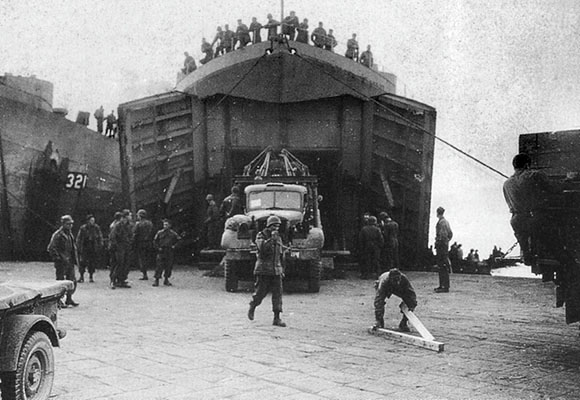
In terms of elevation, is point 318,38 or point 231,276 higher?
point 318,38

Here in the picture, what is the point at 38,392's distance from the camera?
4.05 metres

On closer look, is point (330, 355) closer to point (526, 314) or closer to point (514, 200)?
point (514, 200)

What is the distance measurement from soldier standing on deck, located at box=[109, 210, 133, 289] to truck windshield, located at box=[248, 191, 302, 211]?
2.45 metres

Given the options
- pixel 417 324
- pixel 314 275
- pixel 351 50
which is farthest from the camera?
pixel 351 50

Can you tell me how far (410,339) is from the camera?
6594 millimetres

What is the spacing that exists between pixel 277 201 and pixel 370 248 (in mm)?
3166

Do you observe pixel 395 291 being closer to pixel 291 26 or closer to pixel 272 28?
pixel 272 28

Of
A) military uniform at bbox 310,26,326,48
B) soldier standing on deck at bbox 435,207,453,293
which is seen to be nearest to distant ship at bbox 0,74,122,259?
military uniform at bbox 310,26,326,48

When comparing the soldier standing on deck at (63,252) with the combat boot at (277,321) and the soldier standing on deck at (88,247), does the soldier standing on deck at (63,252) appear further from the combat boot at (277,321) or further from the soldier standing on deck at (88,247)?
the combat boot at (277,321)

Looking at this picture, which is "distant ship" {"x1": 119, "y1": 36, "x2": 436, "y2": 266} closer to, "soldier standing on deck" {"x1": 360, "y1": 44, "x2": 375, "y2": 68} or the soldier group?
the soldier group

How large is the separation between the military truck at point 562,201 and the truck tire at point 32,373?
13.3ft

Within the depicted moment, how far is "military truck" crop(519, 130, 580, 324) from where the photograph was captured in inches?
204

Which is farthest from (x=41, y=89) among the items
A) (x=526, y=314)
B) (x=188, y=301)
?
(x=526, y=314)

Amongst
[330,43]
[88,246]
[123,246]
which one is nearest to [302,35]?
[330,43]
